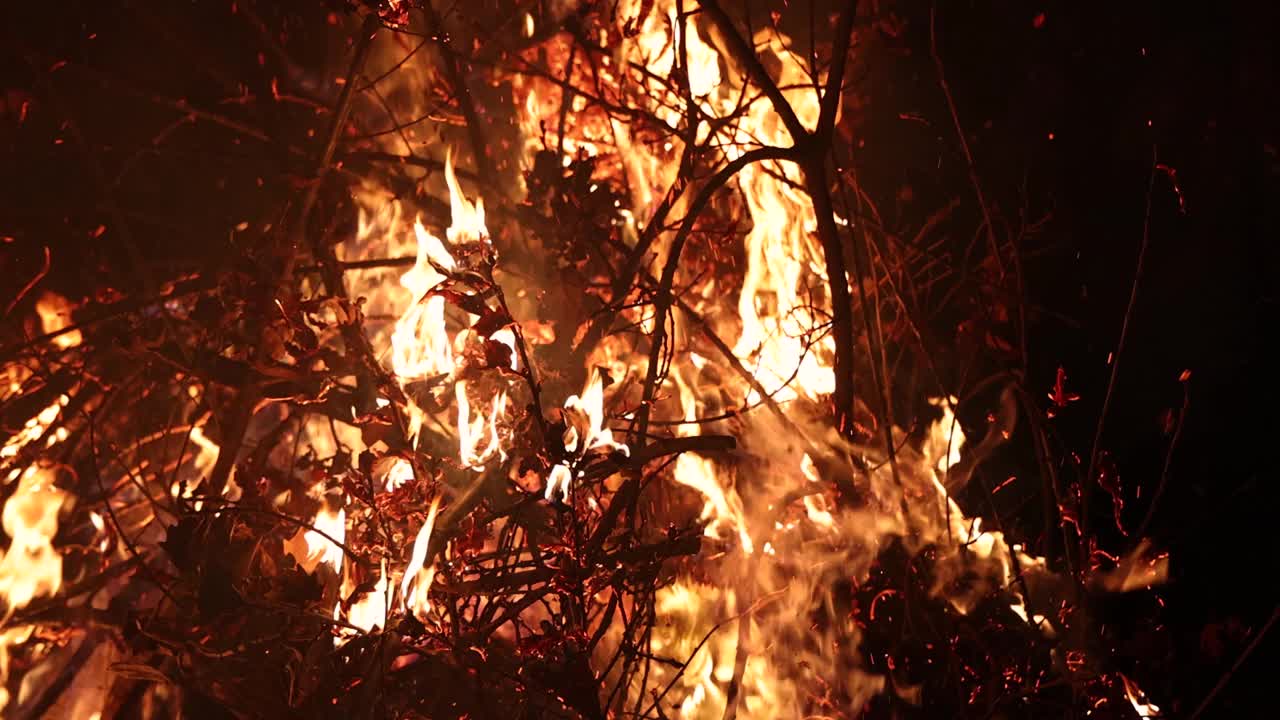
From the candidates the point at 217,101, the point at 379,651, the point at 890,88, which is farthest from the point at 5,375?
the point at 890,88

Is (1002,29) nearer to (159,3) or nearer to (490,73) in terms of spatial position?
(490,73)

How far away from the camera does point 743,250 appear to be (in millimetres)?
3941

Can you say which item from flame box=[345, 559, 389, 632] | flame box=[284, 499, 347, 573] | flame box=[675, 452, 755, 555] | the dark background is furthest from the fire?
the dark background

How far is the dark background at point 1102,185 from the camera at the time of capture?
3076 mm

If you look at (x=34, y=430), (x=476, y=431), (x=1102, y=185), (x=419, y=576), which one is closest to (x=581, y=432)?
(x=476, y=431)

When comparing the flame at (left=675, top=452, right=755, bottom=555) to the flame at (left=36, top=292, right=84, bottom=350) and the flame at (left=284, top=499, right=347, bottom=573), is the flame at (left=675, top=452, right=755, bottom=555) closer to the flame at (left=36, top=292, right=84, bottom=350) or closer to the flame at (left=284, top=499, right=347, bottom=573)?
the flame at (left=284, top=499, right=347, bottom=573)

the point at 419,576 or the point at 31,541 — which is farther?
the point at 31,541

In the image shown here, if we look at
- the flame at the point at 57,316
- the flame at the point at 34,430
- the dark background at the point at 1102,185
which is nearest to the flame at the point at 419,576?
the dark background at the point at 1102,185

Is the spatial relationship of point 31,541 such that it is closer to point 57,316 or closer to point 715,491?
point 57,316

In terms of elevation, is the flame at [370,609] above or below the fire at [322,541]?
below

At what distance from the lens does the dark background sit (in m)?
3.08

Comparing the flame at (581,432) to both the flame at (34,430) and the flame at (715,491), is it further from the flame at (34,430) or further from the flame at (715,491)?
the flame at (34,430)

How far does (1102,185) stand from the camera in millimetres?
3328

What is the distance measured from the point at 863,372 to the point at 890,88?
121cm
